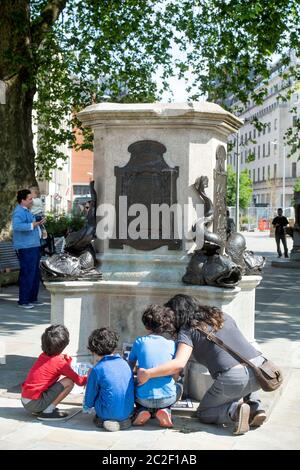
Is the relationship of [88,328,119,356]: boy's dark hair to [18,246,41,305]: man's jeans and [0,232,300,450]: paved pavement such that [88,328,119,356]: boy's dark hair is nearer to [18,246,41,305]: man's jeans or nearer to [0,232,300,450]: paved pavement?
[0,232,300,450]: paved pavement

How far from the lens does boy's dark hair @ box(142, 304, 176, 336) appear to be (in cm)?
573

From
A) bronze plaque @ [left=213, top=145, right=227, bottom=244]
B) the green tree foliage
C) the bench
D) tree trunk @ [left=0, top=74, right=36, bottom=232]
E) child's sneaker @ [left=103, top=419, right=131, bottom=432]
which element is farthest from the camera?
the green tree foliage

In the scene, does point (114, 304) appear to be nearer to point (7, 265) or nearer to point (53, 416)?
point (53, 416)

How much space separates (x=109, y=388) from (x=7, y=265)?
10179 mm

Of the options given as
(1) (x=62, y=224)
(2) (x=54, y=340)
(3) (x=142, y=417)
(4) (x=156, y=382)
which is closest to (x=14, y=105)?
(1) (x=62, y=224)

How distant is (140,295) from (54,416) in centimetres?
171

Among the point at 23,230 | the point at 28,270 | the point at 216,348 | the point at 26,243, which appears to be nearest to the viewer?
the point at 216,348

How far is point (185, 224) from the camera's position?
7.16 metres

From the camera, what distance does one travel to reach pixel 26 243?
11734mm

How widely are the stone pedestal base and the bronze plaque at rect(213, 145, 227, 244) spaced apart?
589 mm

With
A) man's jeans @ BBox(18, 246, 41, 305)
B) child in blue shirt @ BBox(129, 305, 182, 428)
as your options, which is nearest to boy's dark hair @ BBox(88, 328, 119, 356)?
child in blue shirt @ BBox(129, 305, 182, 428)
